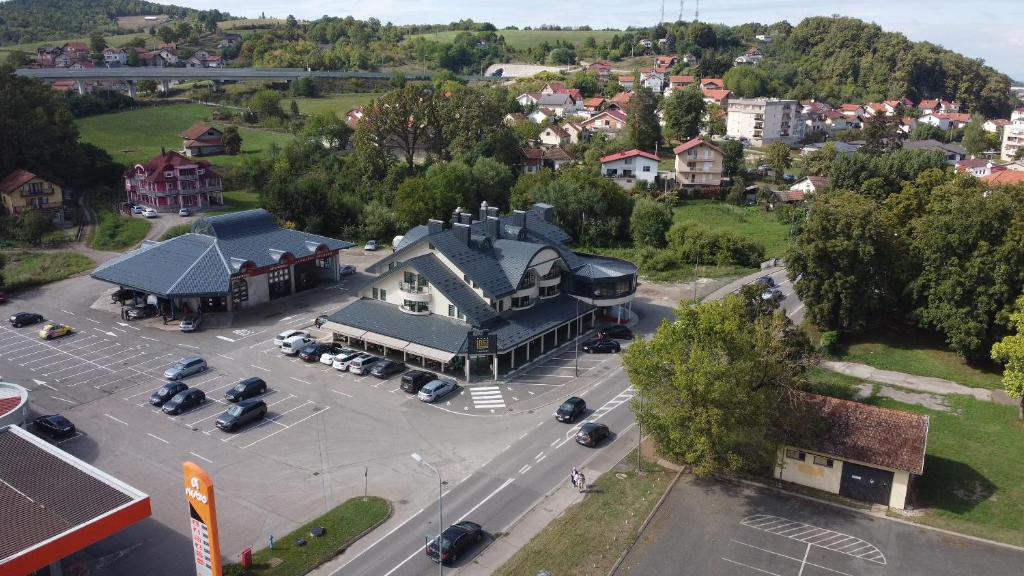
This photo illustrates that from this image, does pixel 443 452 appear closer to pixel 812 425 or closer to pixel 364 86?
pixel 812 425

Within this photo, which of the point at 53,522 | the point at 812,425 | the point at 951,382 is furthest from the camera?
the point at 951,382

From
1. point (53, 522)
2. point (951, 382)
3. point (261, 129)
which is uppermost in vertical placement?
point (261, 129)

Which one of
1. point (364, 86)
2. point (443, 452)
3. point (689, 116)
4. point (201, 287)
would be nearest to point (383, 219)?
point (201, 287)

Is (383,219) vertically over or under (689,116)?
under

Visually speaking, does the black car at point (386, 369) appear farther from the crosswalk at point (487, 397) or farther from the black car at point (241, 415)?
the black car at point (241, 415)

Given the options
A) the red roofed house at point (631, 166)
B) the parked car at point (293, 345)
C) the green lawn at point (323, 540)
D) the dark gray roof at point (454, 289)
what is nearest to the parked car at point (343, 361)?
the parked car at point (293, 345)

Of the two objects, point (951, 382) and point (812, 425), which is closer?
point (812, 425)

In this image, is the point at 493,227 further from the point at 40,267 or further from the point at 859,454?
the point at 40,267
